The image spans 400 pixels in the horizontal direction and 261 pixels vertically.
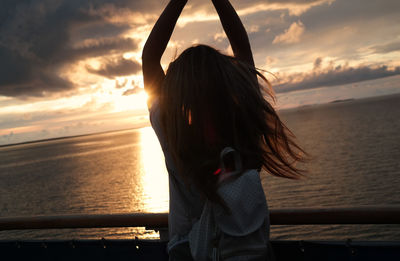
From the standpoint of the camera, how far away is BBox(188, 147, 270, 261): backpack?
119 cm

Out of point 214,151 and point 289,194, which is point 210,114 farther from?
point 289,194

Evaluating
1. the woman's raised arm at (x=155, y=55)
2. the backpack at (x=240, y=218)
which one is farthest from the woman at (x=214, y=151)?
the woman's raised arm at (x=155, y=55)

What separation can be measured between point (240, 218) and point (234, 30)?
915 millimetres

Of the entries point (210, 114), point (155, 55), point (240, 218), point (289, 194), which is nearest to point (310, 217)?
point (240, 218)

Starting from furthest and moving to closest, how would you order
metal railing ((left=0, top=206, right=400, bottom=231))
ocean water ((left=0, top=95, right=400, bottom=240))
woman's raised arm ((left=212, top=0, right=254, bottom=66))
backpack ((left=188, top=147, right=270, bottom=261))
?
ocean water ((left=0, top=95, right=400, bottom=240)) < metal railing ((left=0, top=206, right=400, bottom=231)) < woman's raised arm ((left=212, top=0, right=254, bottom=66)) < backpack ((left=188, top=147, right=270, bottom=261))

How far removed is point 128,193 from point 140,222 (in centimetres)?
3148

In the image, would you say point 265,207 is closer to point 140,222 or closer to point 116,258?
point 140,222

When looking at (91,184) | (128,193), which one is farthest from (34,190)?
(128,193)

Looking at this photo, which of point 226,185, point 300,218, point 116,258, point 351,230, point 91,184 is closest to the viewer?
point 226,185

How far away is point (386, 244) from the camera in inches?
78.6

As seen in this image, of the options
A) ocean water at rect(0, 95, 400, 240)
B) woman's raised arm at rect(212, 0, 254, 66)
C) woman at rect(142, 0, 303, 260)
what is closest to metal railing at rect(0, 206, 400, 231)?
woman at rect(142, 0, 303, 260)

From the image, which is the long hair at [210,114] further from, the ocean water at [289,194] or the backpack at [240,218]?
the ocean water at [289,194]

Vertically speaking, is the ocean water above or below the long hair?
below

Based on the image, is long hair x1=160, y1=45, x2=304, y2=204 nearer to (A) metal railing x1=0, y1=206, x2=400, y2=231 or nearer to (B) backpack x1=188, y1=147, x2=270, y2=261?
(B) backpack x1=188, y1=147, x2=270, y2=261
